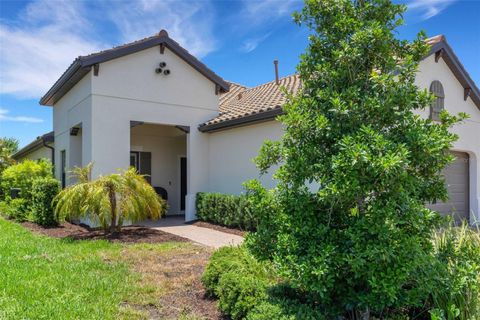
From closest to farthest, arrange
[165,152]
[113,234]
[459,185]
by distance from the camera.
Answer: [113,234] → [459,185] → [165,152]

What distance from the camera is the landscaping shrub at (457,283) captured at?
3.39m

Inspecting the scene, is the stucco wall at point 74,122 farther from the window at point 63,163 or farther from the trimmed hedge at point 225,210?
the trimmed hedge at point 225,210

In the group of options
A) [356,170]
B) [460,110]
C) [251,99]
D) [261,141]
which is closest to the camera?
[356,170]

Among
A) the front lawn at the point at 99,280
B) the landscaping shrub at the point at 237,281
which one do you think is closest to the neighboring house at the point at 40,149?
the front lawn at the point at 99,280

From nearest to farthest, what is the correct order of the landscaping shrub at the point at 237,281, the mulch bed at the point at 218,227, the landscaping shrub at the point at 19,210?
the landscaping shrub at the point at 237,281 < the mulch bed at the point at 218,227 < the landscaping shrub at the point at 19,210

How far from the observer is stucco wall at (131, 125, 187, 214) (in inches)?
578

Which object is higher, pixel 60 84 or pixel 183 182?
pixel 60 84

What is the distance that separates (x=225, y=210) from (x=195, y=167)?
263 cm

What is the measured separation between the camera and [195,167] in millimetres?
12969

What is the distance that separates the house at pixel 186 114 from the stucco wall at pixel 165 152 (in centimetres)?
6

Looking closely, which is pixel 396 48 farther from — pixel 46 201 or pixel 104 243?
pixel 46 201

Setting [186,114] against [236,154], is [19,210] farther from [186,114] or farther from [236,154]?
[236,154]

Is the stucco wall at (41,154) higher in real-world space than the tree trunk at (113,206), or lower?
higher

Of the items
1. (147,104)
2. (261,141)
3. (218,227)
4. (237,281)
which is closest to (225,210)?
(218,227)
